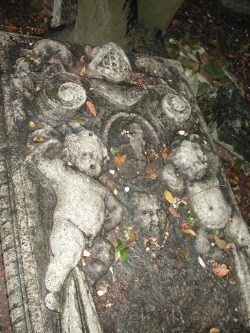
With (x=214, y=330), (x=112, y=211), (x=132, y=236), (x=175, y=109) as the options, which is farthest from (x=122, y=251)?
(x=175, y=109)

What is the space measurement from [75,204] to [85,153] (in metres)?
0.39

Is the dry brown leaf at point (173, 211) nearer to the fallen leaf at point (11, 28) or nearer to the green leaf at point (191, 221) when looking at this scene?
the green leaf at point (191, 221)

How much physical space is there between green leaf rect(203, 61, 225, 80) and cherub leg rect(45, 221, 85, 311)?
12.8 feet

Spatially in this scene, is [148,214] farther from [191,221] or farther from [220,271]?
[220,271]

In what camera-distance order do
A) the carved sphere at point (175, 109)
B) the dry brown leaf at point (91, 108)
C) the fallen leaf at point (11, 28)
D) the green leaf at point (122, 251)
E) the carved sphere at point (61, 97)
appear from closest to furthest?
the green leaf at point (122, 251) → the carved sphere at point (61, 97) → the dry brown leaf at point (91, 108) → the carved sphere at point (175, 109) → the fallen leaf at point (11, 28)

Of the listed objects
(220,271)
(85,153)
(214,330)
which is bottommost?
(214,330)

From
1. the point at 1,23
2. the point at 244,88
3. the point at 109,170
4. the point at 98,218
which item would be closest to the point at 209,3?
the point at 244,88

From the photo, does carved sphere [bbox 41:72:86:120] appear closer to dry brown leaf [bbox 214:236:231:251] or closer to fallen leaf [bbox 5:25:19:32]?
dry brown leaf [bbox 214:236:231:251]

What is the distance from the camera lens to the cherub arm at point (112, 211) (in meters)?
2.10

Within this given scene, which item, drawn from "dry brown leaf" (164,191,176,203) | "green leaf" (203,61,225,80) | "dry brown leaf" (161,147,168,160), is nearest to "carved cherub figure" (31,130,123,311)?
"dry brown leaf" (164,191,176,203)

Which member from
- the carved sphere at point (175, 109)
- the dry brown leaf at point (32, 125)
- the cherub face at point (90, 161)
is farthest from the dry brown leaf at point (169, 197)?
the dry brown leaf at point (32, 125)

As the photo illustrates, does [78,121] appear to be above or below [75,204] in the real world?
above

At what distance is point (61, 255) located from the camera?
5.90ft

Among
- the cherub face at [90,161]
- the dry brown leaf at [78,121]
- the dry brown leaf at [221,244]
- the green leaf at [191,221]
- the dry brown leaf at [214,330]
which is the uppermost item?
the dry brown leaf at [78,121]
